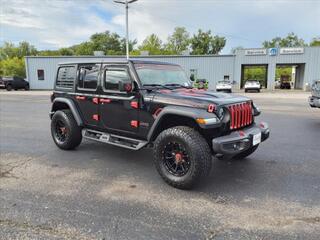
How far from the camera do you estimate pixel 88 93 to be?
5336 millimetres

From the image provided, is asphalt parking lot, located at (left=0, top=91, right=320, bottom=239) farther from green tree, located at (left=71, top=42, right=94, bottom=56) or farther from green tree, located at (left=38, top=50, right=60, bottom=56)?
green tree, located at (left=38, top=50, right=60, bottom=56)

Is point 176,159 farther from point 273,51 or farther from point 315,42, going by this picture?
point 315,42

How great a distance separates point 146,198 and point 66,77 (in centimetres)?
352

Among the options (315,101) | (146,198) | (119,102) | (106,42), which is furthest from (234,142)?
(106,42)

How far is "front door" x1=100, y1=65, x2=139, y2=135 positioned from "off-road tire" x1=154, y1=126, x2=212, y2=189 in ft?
2.51

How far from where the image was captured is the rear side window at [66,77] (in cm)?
577

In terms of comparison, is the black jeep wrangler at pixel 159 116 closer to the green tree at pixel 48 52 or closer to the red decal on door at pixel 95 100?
the red decal on door at pixel 95 100

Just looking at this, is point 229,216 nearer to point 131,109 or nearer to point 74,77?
point 131,109

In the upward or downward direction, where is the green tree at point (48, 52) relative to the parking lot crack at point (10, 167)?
upward

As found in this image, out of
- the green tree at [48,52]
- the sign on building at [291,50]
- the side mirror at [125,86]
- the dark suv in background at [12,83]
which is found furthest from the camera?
A: the green tree at [48,52]

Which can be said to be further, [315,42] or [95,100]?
[315,42]

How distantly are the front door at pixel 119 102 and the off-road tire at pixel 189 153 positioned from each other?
77 centimetres

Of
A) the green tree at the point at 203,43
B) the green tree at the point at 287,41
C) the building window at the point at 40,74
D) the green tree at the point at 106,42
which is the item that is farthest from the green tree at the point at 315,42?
the building window at the point at 40,74

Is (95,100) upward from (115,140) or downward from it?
upward
